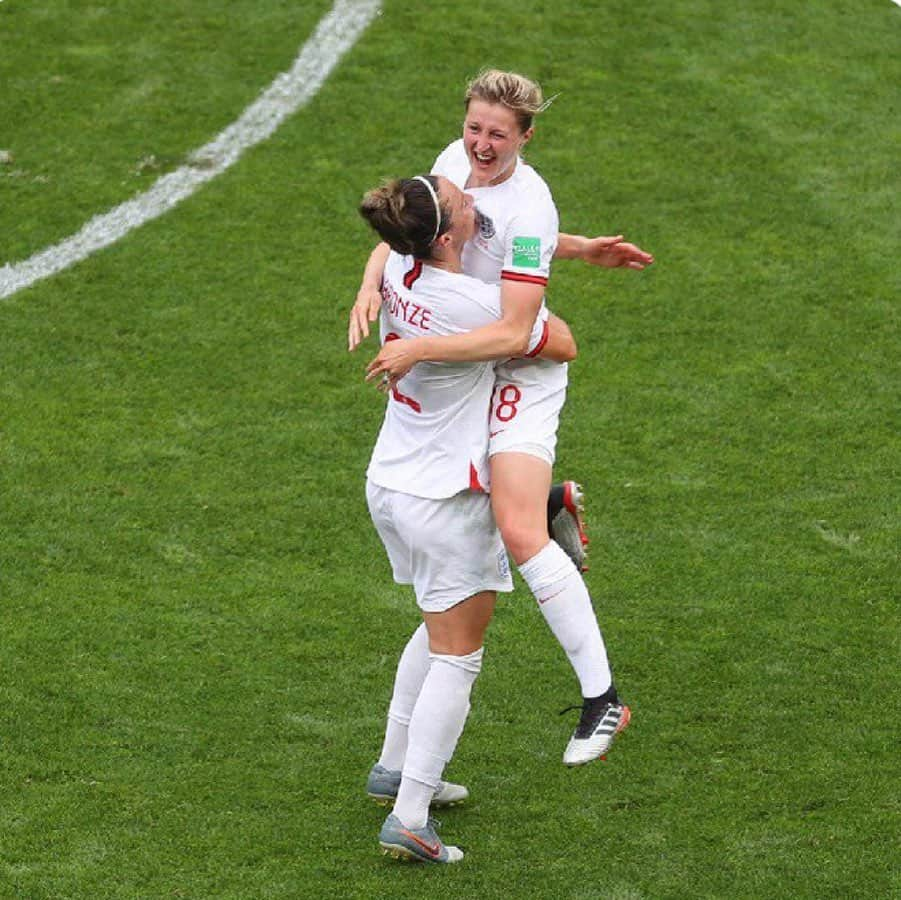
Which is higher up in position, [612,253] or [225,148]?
[612,253]

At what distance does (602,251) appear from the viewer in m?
6.33

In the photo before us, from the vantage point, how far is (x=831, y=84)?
12109mm

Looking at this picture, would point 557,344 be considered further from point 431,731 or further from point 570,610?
point 431,731

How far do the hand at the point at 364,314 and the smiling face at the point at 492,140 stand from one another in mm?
474

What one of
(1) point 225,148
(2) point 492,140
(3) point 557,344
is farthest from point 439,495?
(1) point 225,148

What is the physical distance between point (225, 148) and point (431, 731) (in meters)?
6.45

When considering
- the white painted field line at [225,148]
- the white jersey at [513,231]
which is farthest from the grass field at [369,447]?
the white jersey at [513,231]

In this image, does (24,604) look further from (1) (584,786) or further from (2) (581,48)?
(2) (581,48)

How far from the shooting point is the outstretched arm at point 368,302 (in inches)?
224

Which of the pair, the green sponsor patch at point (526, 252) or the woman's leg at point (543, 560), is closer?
the green sponsor patch at point (526, 252)

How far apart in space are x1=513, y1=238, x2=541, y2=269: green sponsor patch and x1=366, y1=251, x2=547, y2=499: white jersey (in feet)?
0.43

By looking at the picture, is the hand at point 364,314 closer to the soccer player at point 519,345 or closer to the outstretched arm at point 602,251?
the soccer player at point 519,345

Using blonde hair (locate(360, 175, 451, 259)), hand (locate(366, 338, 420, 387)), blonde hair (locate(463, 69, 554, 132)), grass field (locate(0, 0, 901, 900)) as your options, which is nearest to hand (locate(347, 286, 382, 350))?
hand (locate(366, 338, 420, 387))

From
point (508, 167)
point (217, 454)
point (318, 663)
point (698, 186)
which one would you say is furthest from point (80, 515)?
point (698, 186)
